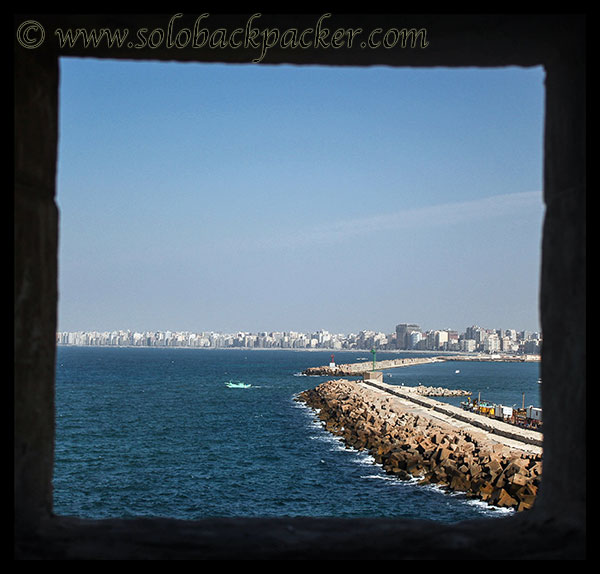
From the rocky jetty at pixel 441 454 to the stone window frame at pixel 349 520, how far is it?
47.0ft

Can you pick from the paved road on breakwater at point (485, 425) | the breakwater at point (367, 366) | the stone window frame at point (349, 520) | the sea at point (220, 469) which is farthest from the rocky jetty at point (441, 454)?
the breakwater at point (367, 366)

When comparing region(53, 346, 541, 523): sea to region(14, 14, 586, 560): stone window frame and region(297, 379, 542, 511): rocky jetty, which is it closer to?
region(297, 379, 542, 511): rocky jetty

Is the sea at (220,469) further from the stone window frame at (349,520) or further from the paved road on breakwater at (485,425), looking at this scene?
the stone window frame at (349,520)

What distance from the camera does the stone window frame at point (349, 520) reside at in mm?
2203

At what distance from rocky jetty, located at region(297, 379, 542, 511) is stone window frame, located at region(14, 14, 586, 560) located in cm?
1434

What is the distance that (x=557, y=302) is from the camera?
2396mm

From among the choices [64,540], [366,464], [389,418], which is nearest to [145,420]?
[389,418]

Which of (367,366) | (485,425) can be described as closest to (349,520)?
(485,425)

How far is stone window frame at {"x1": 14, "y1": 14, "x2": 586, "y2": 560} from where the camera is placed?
220cm

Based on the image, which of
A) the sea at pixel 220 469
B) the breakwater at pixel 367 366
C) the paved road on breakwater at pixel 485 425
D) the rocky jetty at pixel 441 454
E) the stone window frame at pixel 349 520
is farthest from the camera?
the breakwater at pixel 367 366

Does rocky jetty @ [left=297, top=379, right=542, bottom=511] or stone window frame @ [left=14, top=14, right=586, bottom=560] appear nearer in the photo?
stone window frame @ [left=14, top=14, right=586, bottom=560]

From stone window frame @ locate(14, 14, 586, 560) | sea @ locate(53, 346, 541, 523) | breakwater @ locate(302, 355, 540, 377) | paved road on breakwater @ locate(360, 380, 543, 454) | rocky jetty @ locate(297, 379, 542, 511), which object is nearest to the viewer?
stone window frame @ locate(14, 14, 586, 560)

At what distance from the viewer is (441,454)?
2356 centimetres

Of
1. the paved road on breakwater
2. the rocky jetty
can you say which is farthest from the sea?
the paved road on breakwater
